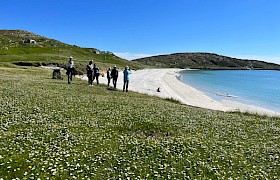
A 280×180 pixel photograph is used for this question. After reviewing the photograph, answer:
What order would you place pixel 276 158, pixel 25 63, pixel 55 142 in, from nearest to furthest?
pixel 55 142 < pixel 276 158 < pixel 25 63

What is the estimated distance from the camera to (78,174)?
36.5 ft

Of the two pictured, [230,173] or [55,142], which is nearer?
[230,173]

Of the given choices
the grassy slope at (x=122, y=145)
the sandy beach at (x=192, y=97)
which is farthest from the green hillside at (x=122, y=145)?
the sandy beach at (x=192, y=97)

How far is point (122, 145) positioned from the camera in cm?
1560

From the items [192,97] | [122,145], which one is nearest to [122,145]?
[122,145]

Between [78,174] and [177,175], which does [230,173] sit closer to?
[177,175]

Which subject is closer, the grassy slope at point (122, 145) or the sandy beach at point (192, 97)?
the grassy slope at point (122, 145)

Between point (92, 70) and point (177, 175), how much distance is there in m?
35.5

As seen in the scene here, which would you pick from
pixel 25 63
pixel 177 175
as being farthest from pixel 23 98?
pixel 25 63

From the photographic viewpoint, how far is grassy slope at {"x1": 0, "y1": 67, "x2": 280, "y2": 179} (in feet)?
39.0

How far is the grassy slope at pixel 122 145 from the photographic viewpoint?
1188 cm

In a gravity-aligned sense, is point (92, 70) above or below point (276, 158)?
above

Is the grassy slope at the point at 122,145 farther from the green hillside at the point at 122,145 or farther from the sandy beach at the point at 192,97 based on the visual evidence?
the sandy beach at the point at 192,97

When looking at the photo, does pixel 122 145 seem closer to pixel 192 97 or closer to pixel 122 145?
pixel 122 145
